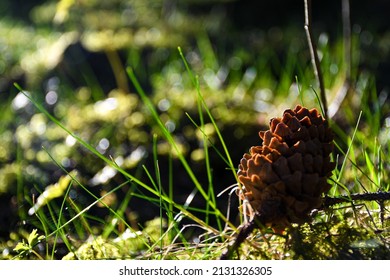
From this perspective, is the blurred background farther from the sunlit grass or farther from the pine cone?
the pine cone

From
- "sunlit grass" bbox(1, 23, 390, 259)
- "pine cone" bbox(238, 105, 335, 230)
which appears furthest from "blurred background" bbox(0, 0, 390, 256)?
"pine cone" bbox(238, 105, 335, 230)

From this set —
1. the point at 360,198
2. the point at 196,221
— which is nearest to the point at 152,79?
the point at 196,221

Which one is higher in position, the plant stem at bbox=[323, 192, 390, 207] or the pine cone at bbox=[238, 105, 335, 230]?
the pine cone at bbox=[238, 105, 335, 230]

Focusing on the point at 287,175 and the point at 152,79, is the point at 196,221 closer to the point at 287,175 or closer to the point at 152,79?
the point at 287,175

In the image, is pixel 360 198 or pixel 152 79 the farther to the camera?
pixel 152 79

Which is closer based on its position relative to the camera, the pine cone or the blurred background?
the pine cone

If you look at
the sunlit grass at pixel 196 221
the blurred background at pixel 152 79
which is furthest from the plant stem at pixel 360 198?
the blurred background at pixel 152 79

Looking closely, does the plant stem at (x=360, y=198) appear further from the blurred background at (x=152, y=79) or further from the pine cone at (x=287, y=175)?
the blurred background at (x=152, y=79)
